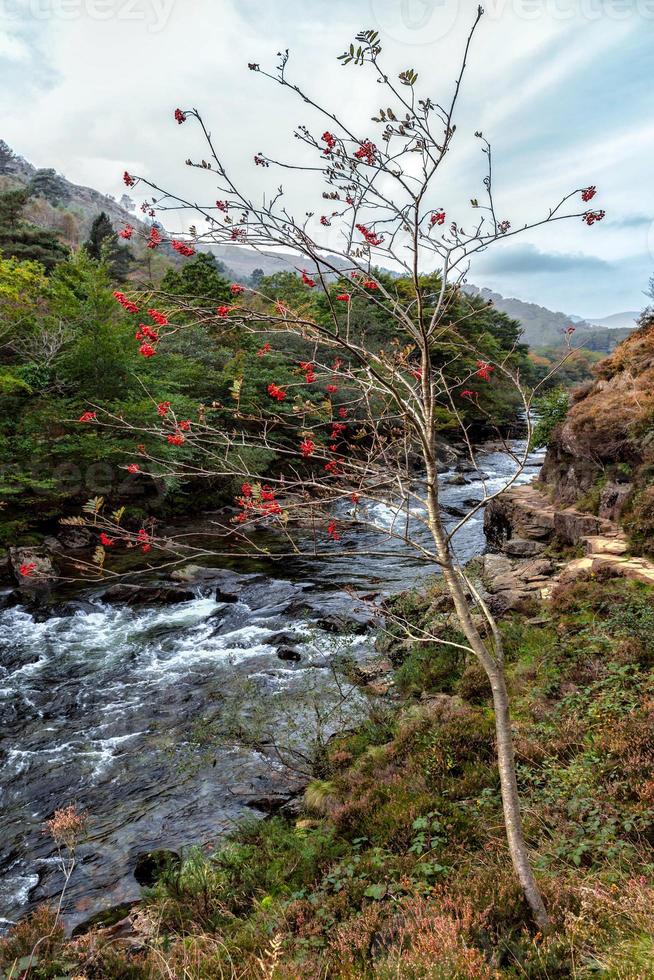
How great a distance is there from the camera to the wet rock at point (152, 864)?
202 inches

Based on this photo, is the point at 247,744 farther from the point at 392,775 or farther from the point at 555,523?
the point at 555,523

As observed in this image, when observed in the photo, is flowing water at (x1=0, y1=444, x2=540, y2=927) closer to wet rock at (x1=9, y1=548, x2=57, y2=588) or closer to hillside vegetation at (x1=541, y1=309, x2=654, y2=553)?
wet rock at (x1=9, y1=548, x2=57, y2=588)

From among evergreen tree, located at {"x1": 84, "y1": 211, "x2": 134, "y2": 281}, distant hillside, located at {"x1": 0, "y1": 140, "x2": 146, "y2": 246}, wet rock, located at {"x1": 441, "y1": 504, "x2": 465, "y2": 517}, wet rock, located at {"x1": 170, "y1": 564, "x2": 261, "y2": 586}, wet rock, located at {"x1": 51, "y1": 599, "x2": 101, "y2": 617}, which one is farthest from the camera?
distant hillside, located at {"x1": 0, "y1": 140, "x2": 146, "y2": 246}

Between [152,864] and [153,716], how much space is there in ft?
9.84

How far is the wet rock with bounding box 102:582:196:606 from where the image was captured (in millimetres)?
12805

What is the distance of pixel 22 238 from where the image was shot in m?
33.9

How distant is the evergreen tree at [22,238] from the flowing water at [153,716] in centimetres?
3071

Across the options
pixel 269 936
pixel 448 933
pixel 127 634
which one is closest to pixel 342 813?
pixel 269 936

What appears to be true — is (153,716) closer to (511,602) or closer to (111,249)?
(511,602)

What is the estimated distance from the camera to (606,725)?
490 centimetres

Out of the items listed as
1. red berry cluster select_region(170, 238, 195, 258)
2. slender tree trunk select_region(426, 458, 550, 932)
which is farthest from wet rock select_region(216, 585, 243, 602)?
red berry cluster select_region(170, 238, 195, 258)

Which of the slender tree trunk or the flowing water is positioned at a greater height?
the slender tree trunk

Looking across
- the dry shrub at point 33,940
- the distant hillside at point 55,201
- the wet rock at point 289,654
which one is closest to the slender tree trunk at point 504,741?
the dry shrub at point 33,940

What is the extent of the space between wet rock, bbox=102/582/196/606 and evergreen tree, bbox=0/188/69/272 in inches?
1180
